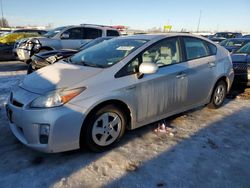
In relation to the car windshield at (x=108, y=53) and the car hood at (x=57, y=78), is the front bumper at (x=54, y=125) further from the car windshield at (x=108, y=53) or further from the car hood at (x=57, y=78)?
the car windshield at (x=108, y=53)

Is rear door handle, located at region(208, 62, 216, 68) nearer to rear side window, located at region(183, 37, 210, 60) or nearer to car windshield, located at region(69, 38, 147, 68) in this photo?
rear side window, located at region(183, 37, 210, 60)

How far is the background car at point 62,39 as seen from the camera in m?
10.6

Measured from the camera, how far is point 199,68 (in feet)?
15.4

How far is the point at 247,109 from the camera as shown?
5617mm

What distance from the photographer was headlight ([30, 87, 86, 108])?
3.17 m

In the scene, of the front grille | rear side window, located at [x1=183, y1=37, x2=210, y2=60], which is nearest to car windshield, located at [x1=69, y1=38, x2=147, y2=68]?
rear side window, located at [x1=183, y1=37, x2=210, y2=60]

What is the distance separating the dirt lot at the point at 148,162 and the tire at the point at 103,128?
13 centimetres

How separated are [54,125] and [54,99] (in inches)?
12.3

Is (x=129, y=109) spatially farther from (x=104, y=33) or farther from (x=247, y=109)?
(x=104, y=33)

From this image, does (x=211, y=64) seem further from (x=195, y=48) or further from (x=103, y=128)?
(x=103, y=128)

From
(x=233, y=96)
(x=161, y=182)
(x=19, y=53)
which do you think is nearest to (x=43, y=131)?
(x=161, y=182)

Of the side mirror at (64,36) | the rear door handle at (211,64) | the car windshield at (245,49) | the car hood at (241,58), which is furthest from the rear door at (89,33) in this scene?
the rear door handle at (211,64)

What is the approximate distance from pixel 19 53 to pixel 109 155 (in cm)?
871

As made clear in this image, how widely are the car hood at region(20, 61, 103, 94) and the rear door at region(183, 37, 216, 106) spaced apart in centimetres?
174
